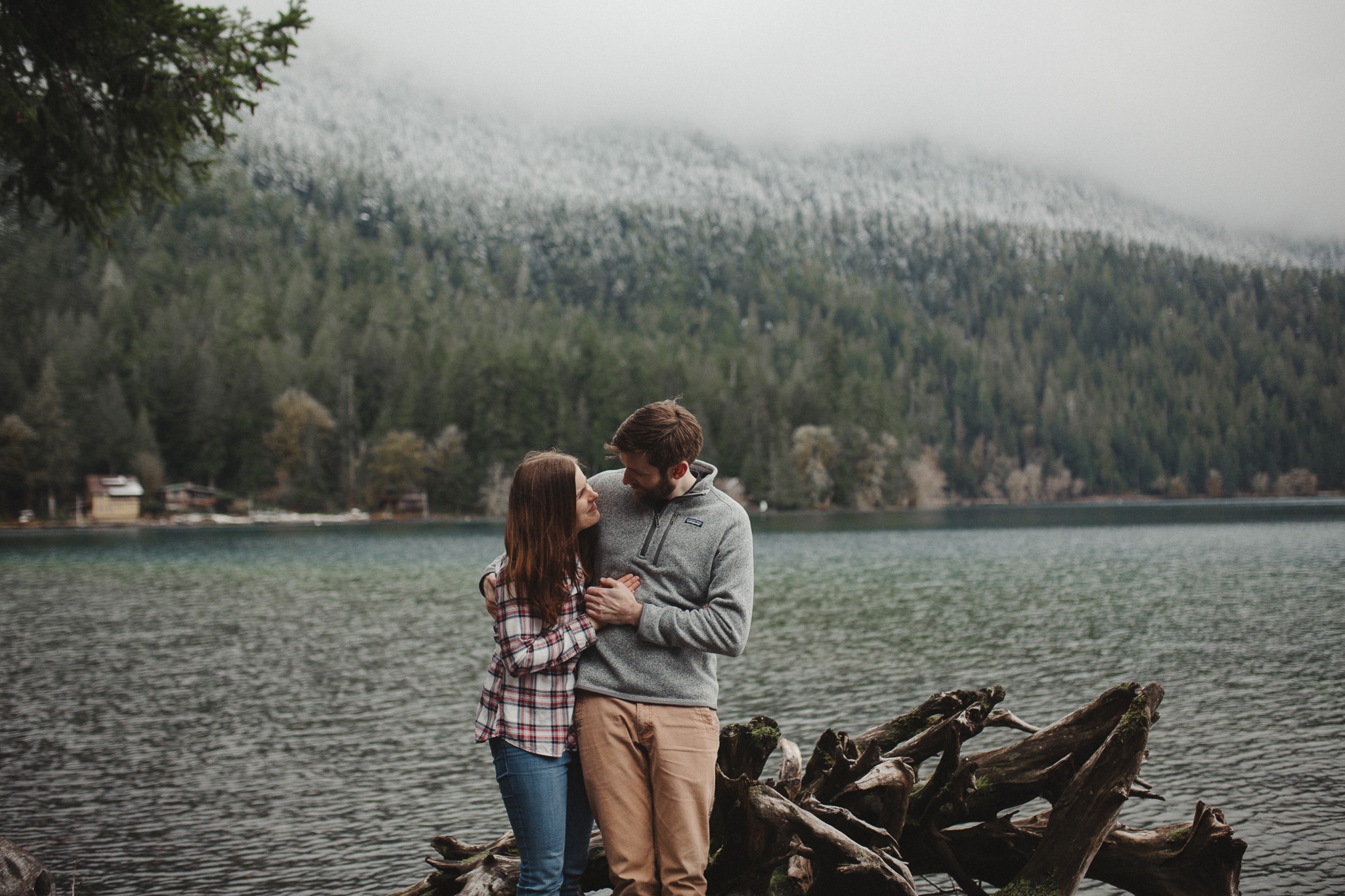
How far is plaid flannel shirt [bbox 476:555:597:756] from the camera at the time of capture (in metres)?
4.27

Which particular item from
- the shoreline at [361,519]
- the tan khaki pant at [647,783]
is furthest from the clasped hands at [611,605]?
the shoreline at [361,519]

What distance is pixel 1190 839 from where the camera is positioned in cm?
631

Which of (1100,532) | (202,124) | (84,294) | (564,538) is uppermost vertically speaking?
(84,294)

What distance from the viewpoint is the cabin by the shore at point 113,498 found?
4291 inches

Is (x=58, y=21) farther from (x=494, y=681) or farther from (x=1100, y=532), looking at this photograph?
(x=1100, y=532)

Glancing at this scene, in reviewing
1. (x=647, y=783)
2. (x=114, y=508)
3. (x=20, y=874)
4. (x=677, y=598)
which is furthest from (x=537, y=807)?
(x=114, y=508)

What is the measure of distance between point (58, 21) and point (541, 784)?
10.3 m

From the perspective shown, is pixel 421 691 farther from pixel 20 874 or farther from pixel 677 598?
pixel 677 598

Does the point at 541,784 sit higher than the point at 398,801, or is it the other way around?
the point at 541,784

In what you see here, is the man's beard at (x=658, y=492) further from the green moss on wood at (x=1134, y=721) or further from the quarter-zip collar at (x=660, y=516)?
the green moss on wood at (x=1134, y=721)

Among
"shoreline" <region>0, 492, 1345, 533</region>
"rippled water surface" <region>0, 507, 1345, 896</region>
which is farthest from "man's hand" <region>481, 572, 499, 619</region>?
"shoreline" <region>0, 492, 1345, 533</region>

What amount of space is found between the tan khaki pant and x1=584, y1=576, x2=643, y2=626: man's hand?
0.38m

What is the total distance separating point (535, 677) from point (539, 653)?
6.6 inches

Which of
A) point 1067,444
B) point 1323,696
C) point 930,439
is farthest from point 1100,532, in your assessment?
point 1067,444
